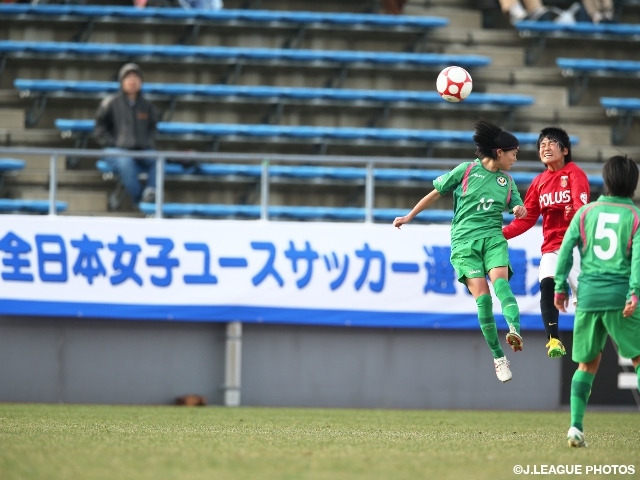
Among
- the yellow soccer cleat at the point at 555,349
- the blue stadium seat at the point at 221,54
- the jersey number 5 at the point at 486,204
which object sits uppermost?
the blue stadium seat at the point at 221,54

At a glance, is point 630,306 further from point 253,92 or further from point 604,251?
point 253,92

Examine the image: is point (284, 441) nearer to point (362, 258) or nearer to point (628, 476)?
point (628, 476)

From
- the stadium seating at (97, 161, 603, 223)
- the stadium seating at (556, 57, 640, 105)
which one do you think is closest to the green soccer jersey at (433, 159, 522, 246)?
the stadium seating at (97, 161, 603, 223)

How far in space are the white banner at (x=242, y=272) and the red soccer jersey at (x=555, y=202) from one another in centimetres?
302

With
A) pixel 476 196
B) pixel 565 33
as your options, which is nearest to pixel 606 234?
pixel 476 196

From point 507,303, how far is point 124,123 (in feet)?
19.5

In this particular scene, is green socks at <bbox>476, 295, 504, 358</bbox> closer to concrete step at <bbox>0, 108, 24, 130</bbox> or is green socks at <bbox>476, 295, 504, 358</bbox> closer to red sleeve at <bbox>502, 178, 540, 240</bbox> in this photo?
red sleeve at <bbox>502, 178, 540, 240</bbox>

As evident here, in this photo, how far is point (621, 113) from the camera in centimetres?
1631

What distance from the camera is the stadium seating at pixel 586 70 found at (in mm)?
16656

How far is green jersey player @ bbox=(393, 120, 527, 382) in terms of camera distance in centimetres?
926

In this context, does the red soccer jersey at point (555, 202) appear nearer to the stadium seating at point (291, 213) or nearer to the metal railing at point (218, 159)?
the metal railing at point (218, 159)

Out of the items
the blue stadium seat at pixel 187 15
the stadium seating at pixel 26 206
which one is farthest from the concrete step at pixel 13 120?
the stadium seating at pixel 26 206

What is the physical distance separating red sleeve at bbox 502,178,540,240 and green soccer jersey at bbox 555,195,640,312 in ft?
8.09

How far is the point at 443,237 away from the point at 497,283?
11.7 ft
